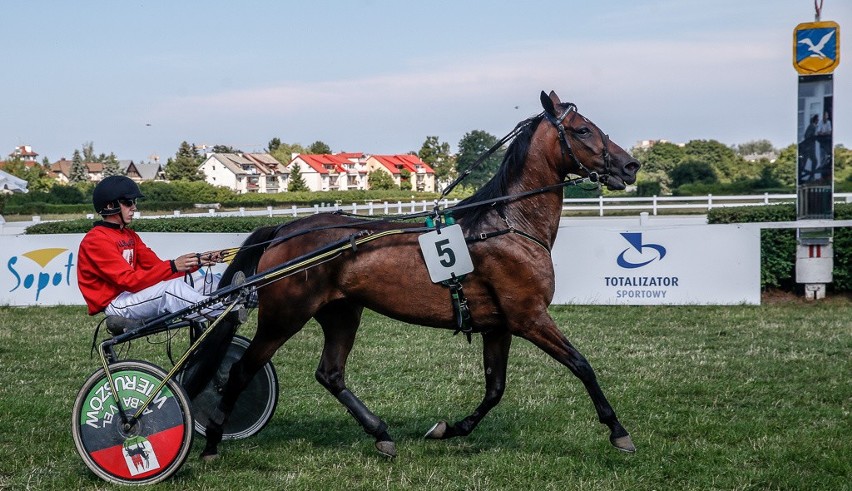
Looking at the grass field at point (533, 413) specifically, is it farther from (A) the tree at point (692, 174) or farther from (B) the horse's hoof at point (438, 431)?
(A) the tree at point (692, 174)

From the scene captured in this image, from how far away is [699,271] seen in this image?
40.3 feet

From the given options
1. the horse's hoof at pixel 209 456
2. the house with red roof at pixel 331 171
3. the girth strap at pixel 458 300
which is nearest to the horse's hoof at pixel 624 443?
the girth strap at pixel 458 300

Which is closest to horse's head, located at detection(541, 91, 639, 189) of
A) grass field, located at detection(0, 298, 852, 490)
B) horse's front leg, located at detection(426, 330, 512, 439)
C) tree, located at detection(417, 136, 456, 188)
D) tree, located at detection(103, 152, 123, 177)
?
horse's front leg, located at detection(426, 330, 512, 439)

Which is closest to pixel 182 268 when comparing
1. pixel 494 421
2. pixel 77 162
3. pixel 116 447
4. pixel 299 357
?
pixel 116 447

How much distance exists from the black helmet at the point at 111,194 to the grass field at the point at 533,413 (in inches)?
62.1

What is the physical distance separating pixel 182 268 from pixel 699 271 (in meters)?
8.60

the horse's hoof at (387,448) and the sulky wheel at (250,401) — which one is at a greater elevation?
the sulky wheel at (250,401)

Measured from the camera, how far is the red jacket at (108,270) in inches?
208

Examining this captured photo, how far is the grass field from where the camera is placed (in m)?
5.24

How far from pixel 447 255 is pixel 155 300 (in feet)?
5.84

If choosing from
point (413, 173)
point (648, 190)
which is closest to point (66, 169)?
point (413, 173)

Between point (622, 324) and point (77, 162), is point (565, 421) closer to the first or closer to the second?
point (622, 324)

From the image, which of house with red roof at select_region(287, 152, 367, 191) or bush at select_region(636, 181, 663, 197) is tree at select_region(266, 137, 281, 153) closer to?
house with red roof at select_region(287, 152, 367, 191)

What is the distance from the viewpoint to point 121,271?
17.3ft
